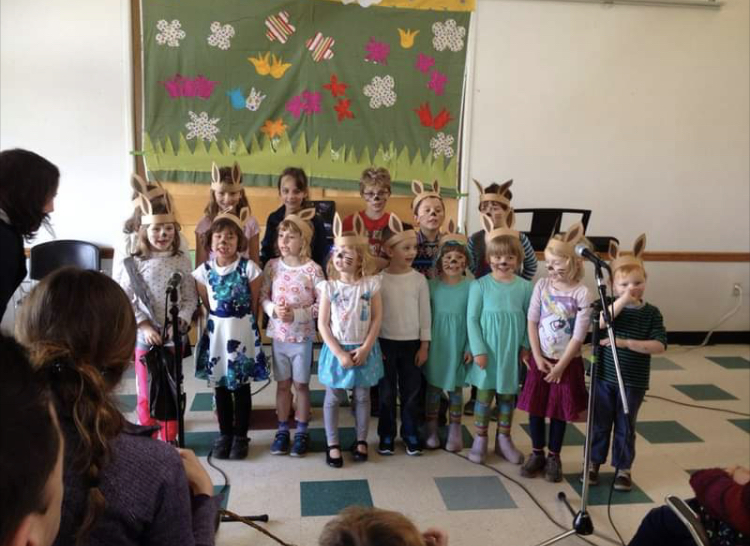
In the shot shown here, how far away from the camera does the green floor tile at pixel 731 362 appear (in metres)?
4.17

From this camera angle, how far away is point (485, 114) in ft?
14.2

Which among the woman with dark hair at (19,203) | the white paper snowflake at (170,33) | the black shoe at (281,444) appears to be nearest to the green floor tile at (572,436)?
the black shoe at (281,444)

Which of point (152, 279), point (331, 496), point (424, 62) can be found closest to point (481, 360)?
point (331, 496)

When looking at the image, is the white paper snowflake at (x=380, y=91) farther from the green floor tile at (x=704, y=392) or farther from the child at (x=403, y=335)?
the green floor tile at (x=704, y=392)

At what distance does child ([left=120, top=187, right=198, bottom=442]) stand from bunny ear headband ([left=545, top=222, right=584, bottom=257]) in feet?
5.09

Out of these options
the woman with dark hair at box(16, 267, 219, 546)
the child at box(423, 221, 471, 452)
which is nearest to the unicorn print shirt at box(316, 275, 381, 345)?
the child at box(423, 221, 471, 452)

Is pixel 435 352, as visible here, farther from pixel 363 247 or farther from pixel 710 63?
pixel 710 63

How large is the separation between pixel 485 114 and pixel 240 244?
2.44 m

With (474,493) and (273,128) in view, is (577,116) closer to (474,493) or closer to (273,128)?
(273,128)

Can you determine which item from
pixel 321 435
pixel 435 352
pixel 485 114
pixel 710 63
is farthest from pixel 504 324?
pixel 710 63

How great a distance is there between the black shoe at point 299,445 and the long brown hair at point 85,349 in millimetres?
1657

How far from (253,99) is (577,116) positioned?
2.33 meters

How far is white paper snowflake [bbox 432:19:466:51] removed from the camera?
13.8 feet

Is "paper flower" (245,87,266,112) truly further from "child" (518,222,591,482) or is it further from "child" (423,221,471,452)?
"child" (518,222,591,482)
